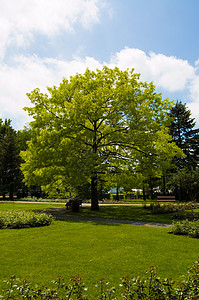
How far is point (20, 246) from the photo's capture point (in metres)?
6.95

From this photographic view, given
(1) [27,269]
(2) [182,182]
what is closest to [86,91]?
(2) [182,182]

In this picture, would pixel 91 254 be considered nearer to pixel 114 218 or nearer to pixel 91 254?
pixel 91 254

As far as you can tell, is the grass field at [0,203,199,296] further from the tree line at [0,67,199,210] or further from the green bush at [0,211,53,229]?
the tree line at [0,67,199,210]

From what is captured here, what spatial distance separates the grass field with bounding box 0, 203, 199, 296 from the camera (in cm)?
500

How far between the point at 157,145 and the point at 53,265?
13670 millimetres

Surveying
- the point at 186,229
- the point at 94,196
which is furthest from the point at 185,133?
the point at 186,229

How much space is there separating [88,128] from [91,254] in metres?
12.1

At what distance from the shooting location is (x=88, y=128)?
17.4 m

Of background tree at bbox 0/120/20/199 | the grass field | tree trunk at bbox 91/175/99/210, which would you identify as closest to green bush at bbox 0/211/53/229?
the grass field

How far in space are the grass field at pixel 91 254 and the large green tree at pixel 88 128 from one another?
6.84 metres

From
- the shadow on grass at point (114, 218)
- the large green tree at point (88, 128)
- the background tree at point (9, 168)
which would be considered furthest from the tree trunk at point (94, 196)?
the background tree at point (9, 168)

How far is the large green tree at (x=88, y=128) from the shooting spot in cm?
1574

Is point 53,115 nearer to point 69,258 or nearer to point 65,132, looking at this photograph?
point 65,132

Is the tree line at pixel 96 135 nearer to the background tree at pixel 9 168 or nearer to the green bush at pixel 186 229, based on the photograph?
the green bush at pixel 186 229
